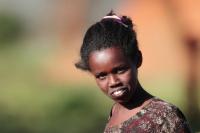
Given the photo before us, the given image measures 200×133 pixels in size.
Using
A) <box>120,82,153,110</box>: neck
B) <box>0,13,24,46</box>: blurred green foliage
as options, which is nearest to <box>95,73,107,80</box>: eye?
<box>120,82,153,110</box>: neck

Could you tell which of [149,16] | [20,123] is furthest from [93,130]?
[149,16]

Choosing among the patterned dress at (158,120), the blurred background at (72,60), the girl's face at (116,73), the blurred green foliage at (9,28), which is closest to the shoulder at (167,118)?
the patterned dress at (158,120)

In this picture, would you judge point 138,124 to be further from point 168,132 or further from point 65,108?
point 65,108

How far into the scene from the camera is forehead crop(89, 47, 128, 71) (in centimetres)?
196

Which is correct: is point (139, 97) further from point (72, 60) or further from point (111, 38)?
point (72, 60)

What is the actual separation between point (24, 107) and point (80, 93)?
1.78 feet

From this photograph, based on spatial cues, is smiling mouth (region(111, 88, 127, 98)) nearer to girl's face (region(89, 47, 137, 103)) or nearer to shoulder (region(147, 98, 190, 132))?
girl's face (region(89, 47, 137, 103))

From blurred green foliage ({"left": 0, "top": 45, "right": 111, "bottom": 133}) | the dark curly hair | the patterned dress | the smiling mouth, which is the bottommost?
blurred green foliage ({"left": 0, "top": 45, "right": 111, "bottom": 133})

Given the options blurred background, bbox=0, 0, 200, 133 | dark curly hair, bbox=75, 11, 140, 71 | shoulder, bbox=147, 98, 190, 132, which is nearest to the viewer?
shoulder, bbox=147, 98, 190, 132

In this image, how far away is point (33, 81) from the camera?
17.6ft

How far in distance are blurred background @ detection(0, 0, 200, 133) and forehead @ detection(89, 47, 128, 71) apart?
3175 millimetres

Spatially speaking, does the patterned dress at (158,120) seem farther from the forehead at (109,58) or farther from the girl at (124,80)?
the forehead at (109,58)

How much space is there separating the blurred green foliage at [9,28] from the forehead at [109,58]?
3342 millimetres

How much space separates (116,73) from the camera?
195cm
